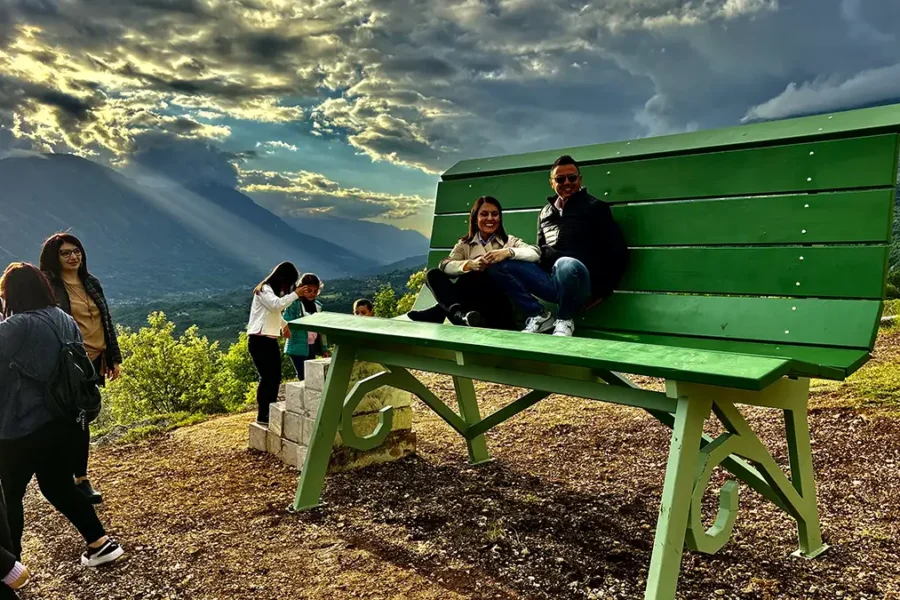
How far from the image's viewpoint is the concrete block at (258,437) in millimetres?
5336

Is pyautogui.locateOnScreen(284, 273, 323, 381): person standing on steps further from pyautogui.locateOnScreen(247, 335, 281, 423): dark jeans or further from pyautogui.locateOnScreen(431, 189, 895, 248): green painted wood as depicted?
pyautogui.locateOnScreen(431, 189, 895, 248): green painted wood

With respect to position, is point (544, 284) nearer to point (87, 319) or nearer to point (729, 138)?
point (729, 138)

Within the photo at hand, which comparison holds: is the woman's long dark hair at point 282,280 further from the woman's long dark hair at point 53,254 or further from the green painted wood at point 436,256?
the woman's long dark hair at point 53,254

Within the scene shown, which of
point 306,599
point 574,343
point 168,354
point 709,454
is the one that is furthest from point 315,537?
point 168,354

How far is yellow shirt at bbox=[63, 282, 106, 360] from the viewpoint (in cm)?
423

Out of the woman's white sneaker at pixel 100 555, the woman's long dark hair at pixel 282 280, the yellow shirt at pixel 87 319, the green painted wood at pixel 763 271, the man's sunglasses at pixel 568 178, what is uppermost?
the man's sunglasses at pixel 568 178

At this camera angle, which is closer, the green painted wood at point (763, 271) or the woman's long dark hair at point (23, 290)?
the green painted wood at point (763, 271)

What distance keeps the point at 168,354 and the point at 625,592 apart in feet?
108

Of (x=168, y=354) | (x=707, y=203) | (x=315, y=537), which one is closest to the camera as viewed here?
(x=707, y=203)

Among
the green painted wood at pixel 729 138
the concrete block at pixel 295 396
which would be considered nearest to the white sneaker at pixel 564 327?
the green painted wood at pixel 729 138

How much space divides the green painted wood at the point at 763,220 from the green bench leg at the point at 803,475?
784 millimetres

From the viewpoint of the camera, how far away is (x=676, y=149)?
343cm

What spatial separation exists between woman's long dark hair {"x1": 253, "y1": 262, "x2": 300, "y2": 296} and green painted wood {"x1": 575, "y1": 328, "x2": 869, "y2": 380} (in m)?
2.96

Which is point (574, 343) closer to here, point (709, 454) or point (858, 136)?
point (709, 454)
